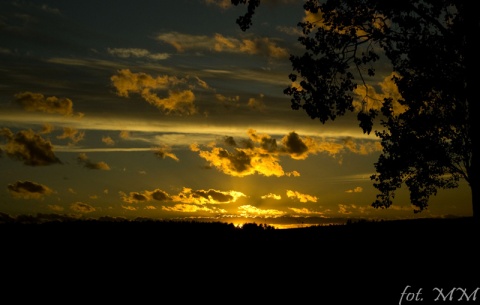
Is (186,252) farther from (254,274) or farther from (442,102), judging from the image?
(442,102)

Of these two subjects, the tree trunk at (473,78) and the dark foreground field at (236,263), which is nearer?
the dark foreground field at (236,263)

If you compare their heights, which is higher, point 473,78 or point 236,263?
point 473,78

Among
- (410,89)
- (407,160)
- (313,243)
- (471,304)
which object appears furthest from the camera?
(407,160)

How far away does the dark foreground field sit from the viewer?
14.3m

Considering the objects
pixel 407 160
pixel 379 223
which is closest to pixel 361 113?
pixel 379 223

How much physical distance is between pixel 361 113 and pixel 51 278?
13.4 m

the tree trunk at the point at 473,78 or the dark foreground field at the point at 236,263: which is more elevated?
the tree trunk at the point at 473,78

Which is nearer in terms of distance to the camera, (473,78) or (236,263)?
(236,263)

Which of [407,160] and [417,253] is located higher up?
[407,160]

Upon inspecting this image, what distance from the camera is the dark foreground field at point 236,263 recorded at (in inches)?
564

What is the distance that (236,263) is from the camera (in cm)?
1719

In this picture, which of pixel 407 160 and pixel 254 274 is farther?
pixel 407 160

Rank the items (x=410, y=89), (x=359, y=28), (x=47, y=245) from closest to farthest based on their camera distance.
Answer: (x=47, y=245) → (x=359, y=28) → (x=410, y=89)

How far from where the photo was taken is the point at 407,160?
99.3 feet
